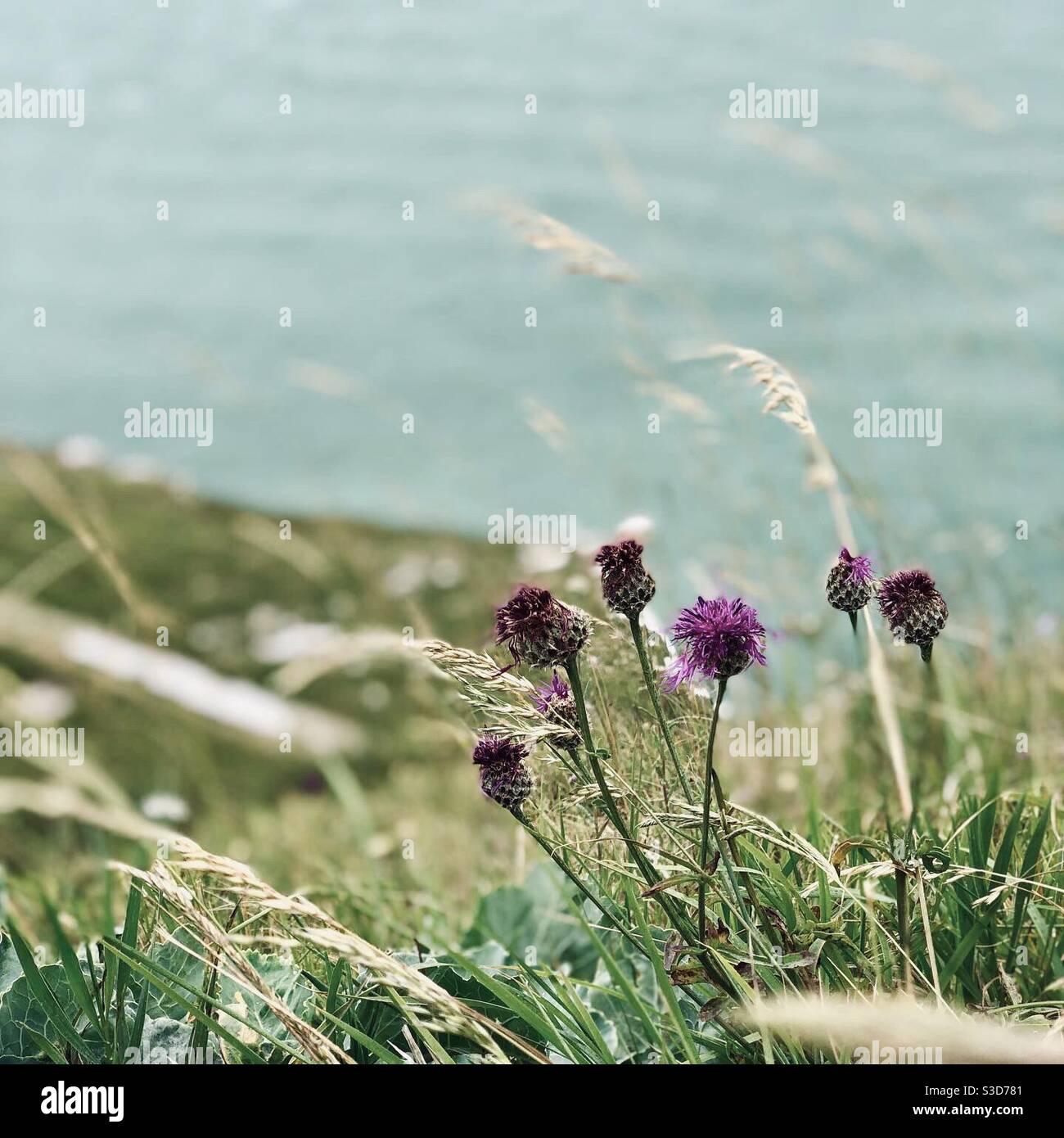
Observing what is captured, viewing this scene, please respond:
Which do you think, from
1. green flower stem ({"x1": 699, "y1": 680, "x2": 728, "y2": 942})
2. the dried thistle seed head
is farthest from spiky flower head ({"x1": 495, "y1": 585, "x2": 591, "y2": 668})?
the dried thistle seed head

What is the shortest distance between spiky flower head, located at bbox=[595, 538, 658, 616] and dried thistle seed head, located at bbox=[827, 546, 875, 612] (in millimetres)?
174

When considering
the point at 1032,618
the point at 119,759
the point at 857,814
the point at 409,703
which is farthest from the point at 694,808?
the point at 409,703

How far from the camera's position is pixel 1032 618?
2996 mm

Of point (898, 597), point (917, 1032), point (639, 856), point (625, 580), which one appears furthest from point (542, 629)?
point (917, 1032)

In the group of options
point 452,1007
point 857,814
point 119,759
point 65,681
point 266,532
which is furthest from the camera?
point 65,681

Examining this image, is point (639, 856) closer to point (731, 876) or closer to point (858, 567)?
point (731, 876)

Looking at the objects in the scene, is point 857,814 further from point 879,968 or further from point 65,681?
point 65,681

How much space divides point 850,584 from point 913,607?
0.06m

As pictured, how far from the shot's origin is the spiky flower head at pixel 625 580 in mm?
1106

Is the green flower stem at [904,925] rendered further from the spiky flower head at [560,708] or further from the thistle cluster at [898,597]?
the spiky flower head at [560,708]

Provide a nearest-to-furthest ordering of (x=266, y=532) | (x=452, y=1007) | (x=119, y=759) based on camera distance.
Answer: (x=452, y=1007) < (x=266, y=532) < (x=119, y=759)

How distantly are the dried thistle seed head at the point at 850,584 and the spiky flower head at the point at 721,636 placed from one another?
0.08 m
